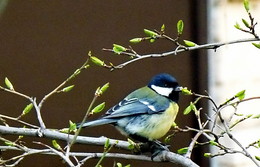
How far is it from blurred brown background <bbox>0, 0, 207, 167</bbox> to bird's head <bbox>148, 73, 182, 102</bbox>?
0.71m

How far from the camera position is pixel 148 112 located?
3096 millimetres

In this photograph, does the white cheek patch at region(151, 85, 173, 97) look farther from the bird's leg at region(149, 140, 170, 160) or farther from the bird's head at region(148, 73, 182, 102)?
the bird's leg at region(149, 140, 170, 160)

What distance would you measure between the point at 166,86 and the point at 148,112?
0.63ft

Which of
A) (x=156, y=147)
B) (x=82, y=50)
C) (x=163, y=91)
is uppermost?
(x=82, y=50)

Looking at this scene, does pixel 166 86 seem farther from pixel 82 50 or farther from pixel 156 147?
pixel 82 50

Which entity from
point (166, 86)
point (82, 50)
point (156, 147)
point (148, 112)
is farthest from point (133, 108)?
point (82, 50)

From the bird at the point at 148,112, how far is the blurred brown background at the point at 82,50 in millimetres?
732

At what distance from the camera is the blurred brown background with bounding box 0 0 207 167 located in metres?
3.79

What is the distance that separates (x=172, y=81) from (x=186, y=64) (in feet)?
3.08

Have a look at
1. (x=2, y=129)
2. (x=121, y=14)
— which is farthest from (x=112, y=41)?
(x=2, y=129)

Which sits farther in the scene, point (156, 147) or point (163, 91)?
point (163, 91)

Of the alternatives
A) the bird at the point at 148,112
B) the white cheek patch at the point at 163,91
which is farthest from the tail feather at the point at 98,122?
the white cheek patch at the point at 163,91

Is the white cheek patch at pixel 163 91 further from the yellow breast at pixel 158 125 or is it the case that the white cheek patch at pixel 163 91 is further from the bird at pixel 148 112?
the yellow breast at pixel 158 125

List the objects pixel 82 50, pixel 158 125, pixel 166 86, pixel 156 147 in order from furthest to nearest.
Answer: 1. pixel 82 50
2. pixel 166 86
3. pixel 158 125
4. pixel 156 147
